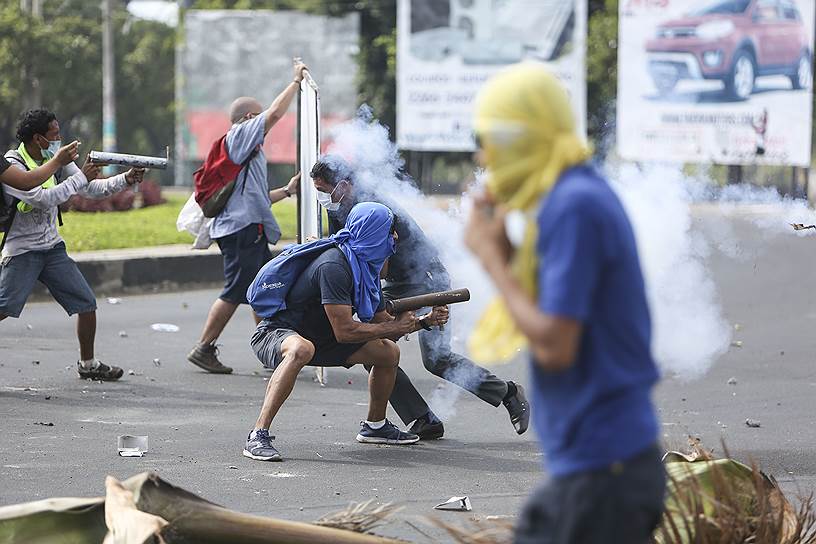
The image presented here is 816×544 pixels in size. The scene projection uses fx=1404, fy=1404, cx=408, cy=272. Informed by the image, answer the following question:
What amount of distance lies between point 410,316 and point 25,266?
274 centimetres

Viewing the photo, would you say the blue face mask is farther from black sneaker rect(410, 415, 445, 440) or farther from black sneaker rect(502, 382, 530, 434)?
black sneaker rect(502, 382, 530, 434)

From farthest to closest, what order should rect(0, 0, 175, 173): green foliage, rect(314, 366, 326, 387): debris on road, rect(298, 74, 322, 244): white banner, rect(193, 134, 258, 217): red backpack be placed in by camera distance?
rect(0, 0, 175, 173): green foliage, rect(193, 134, 258, 217): red backpack, rect(314, 366, 326, 387): debris on road, rect(298, 74, 322, 244): white banner

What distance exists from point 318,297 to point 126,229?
1085 cm

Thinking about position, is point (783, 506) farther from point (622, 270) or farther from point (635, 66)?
point (635, 66)

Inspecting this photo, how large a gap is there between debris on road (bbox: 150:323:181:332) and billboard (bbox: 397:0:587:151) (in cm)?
1963

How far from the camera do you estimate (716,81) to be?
28.9m

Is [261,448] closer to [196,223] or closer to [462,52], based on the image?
[196,223]

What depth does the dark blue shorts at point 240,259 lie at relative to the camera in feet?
29.3

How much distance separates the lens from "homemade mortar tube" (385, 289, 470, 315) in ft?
21.3

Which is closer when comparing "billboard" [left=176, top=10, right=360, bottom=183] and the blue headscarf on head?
the blue headscarf on head

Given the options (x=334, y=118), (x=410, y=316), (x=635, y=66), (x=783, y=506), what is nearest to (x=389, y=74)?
(x=334, y=118)

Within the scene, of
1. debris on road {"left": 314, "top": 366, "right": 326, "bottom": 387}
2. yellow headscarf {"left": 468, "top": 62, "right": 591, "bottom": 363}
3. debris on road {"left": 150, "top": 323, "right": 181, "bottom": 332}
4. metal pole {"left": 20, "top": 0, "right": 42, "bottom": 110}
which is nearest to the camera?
yellow headscarf {"left": 468, "top": 62, "right": 591, "bottom": 363}

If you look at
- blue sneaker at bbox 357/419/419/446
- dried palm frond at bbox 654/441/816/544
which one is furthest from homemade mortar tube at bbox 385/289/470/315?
dried palm frond at bbox 654/441/816/544

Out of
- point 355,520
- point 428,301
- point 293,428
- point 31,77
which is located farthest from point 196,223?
point 31,77
